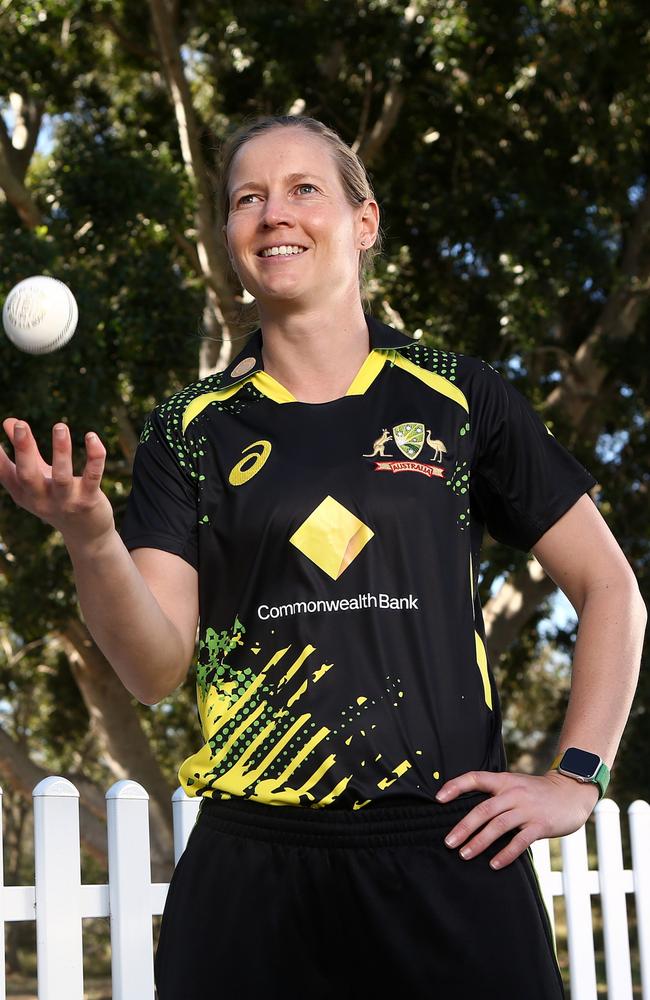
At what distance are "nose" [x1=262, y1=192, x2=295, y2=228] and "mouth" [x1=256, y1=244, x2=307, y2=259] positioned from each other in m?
0.04

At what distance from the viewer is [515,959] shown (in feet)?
6.41

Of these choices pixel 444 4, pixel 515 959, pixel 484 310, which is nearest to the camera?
pixel 515 959

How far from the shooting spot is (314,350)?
7.91 feet

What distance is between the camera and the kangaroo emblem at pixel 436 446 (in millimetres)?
2234

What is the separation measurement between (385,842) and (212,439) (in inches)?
30.9

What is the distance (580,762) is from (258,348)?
3.25 feet

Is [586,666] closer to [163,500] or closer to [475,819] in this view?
[475,819]

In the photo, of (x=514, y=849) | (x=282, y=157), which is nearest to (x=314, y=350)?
(x=282, y=157)

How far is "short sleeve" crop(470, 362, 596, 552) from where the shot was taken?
2.31 m

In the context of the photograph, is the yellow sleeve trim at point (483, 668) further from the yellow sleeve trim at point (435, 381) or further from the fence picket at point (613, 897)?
the fence picket at point (613, 897)

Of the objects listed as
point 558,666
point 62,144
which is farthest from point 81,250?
point 558,666

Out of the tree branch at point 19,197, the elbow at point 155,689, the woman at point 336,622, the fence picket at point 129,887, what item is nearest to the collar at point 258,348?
the woman at point 336,622

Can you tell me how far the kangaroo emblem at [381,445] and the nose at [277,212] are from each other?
450 millimetres

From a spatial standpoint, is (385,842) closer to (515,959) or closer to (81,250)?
(515,959)
